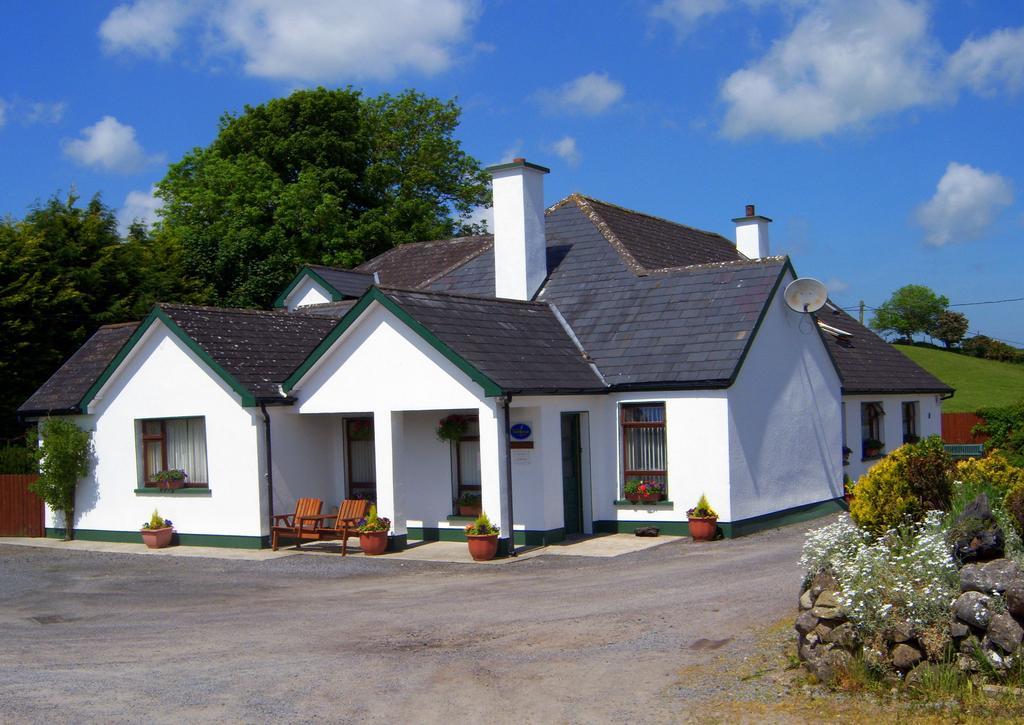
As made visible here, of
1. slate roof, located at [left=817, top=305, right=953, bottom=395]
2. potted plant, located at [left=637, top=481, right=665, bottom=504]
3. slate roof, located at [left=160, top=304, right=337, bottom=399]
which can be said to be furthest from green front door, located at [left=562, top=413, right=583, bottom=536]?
slate roof, located at [left=817, top=305, right=953, bottom=395]

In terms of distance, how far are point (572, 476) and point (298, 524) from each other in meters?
4.95

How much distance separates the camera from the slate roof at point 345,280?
27469 mm

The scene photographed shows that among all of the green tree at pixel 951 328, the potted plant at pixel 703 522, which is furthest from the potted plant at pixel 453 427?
the green tree at pixel 951 328

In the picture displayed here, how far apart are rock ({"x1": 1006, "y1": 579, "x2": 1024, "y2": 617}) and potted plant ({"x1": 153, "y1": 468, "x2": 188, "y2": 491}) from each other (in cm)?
1604

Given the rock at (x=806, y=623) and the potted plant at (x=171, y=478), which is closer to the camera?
the rock at (x=806, y=623)

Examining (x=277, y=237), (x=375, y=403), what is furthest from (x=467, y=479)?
(x=277, y=237)

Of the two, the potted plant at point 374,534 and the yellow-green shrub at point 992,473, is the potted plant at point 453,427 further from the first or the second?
the yellow-green shrub at point 992,473

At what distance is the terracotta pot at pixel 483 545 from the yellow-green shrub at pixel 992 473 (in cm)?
760

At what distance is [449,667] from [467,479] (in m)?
9.45

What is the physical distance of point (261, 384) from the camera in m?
19.5

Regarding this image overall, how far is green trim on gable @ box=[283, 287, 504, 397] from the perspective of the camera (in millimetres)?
17125

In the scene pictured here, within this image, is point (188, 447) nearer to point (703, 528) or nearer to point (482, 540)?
point (482, 540)

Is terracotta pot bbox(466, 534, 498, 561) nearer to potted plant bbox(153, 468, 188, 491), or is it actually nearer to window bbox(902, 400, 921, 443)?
potted plant bbox(153, 468, 188, 491)

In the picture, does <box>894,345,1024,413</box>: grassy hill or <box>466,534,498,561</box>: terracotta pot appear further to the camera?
<box>894,345,1024,413</box>: grassy hill
